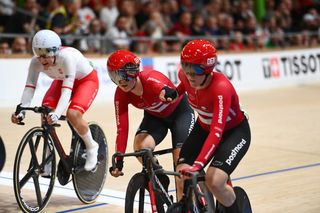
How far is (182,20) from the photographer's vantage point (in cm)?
1548

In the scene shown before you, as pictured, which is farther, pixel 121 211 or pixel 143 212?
pixel 121 211

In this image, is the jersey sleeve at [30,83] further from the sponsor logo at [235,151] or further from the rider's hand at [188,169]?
the rider's hand at [188,169]

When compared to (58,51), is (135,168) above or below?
below

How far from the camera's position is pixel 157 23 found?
1495cm

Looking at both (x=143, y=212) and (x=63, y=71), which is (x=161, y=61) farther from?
(x=143, y=212)

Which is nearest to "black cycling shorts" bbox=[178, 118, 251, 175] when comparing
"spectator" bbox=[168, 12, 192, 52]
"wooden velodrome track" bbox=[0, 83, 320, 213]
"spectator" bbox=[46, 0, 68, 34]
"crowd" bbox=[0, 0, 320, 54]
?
"wooden velodrome track" bbox=[0, 83, 320, 213]

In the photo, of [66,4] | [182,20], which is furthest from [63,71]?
[182,20]

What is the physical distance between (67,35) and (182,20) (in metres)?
3.65

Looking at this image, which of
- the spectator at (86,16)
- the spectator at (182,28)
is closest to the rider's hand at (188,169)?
the spectator at (86,16)

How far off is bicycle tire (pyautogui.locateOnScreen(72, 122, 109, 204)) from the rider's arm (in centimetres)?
53

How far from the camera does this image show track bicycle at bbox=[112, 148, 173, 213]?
14.8ft

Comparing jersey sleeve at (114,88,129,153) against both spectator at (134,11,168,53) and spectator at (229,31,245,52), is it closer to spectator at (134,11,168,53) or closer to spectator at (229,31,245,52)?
spectator at (134,11,168,53)

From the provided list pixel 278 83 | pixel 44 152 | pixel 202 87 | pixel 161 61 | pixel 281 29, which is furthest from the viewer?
pixel 281 29

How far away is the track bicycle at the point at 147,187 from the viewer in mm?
4523
